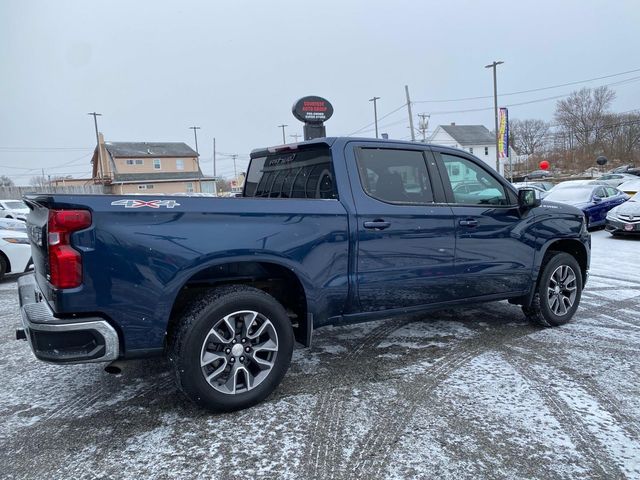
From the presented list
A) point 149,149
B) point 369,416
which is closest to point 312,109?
point 369,416

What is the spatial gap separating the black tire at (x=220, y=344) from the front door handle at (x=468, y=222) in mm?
1818

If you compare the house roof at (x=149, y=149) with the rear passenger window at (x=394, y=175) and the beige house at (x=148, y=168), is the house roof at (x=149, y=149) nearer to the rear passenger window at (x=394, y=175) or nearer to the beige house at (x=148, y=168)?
the beige house at (x=148, y=168)

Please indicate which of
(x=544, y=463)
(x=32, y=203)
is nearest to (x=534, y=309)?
(x=544, y=463)

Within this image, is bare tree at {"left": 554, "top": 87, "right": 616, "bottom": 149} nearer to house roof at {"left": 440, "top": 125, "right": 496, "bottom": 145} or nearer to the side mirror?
house roof at {"left": 440, "top": 125, "right": 496, "bottom": 145}

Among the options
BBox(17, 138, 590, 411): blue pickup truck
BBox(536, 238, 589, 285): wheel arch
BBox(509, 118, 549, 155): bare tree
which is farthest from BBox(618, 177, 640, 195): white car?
BBox(509, 118, 549, 155): bare tree

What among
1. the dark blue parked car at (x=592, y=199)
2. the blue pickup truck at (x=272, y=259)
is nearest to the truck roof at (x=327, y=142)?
the blue pickup truck at (x=272, y=259)

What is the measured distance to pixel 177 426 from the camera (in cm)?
304

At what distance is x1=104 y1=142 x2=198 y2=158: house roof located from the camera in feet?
185

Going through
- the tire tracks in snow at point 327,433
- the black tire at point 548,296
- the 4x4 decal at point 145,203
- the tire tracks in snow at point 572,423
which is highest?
the 4x4 decal at point 145,203

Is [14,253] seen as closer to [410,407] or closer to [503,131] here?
[410,407]

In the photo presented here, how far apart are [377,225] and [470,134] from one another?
69071mm

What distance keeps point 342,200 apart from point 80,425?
7.67ft

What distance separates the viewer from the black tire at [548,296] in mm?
4812

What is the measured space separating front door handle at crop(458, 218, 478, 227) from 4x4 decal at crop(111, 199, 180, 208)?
242 cm
